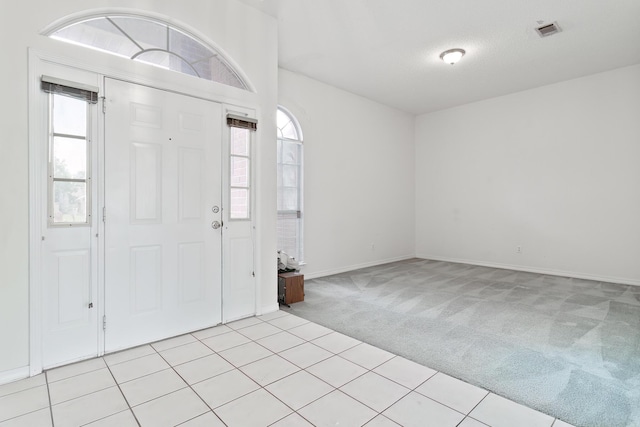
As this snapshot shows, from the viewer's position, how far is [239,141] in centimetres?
343

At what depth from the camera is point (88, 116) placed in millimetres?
2549

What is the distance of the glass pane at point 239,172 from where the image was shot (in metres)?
3.39

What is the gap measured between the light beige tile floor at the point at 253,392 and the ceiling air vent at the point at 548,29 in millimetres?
3986

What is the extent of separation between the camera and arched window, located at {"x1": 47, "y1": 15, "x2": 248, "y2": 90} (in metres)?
2.56

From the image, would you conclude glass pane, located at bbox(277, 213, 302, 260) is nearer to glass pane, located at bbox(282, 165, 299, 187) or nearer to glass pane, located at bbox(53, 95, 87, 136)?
glass pane, located at bbox(282, 165, 299, 187)

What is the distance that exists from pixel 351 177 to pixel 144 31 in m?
3.94

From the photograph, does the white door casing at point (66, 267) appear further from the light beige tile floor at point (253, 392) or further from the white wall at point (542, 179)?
the white wall at point (542, 179)

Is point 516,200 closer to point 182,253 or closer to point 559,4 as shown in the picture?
point 559,4

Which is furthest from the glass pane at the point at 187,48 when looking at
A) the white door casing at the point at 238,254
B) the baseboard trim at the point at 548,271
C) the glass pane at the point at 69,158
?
the baseboard trim at the point at 548,271

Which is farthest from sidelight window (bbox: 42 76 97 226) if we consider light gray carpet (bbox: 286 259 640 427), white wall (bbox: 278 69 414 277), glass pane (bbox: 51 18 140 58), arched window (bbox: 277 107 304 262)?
white wall (bbox: 278 69 414 277)

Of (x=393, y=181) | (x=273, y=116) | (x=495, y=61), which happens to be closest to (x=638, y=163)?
(x=495, y=61)

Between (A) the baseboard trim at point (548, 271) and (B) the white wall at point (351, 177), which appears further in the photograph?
(B) the white wall at point (351, 177)

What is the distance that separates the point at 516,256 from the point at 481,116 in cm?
279

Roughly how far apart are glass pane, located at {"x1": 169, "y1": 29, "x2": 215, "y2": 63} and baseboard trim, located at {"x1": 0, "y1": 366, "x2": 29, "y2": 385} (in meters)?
2.80
